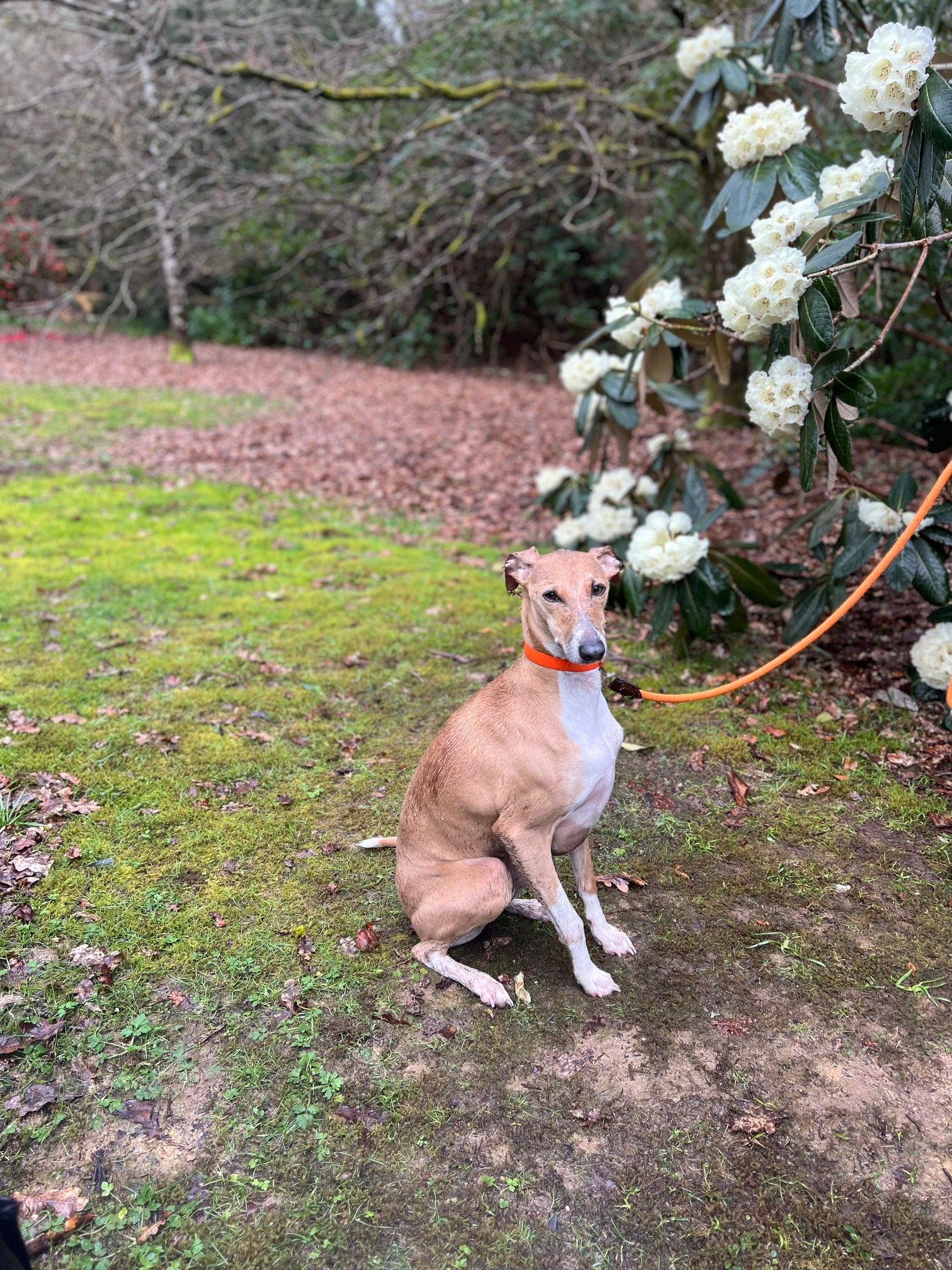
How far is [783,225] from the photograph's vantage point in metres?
4.04

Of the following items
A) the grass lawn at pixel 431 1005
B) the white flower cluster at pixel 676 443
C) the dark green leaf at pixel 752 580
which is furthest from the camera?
the white flower cluster at pixel 676 443

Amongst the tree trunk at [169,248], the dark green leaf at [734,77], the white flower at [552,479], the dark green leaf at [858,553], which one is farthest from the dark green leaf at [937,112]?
the tree trunk at [169,248]

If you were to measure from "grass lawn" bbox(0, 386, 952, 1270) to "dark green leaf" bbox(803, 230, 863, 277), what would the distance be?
238 cm

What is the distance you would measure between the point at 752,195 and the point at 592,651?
3.16 meters

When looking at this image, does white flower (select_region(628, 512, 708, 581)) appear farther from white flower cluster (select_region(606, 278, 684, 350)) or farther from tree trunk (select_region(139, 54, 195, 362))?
tree trunk (select_region(139, 54, 195, 362))

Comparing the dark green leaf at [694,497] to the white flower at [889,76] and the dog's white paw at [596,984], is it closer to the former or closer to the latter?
the white flower at [889,76]

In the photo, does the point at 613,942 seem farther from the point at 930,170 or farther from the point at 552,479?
the point at 552,479

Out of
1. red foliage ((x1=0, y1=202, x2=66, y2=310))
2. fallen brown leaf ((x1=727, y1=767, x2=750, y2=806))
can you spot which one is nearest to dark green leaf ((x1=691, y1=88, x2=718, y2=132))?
fallen brown leaf ((x1=727, y1=767, x2=750, y2=806))

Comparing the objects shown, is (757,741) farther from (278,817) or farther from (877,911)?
(278,817)

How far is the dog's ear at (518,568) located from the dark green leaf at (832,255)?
1919 millimetres

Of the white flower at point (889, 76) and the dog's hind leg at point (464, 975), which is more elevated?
the white flower at point (889, 76)

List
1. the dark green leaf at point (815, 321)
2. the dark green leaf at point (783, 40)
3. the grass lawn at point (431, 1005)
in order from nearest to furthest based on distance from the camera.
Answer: the grass lawn at point (431, 1005) → the dark green leaf at point (815, 321) → the dark green leaf at point (783, 40)

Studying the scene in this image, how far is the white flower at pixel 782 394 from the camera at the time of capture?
4.08m

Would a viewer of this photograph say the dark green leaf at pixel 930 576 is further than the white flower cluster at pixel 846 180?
Yes
